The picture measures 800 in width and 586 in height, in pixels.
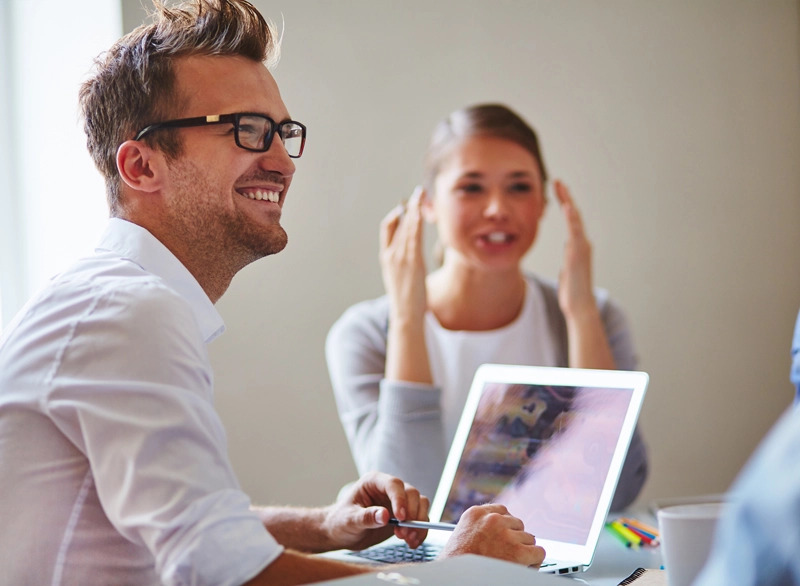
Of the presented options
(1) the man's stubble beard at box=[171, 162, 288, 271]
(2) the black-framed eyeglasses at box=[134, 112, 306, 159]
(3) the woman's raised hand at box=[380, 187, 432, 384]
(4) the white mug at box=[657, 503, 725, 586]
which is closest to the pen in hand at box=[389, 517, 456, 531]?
(4) the white mug at box=[657, 503, 725, 586]

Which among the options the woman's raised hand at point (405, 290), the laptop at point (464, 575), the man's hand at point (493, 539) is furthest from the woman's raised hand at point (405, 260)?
the laptop at point (464, 575)

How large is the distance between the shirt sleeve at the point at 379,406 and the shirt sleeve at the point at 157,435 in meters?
1.11

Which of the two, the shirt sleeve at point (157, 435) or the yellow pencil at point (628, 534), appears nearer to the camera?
the shirt sleeve at point (157, 435)

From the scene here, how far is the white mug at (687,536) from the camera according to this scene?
802 millimetres

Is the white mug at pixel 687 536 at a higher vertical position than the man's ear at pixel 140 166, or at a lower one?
lower

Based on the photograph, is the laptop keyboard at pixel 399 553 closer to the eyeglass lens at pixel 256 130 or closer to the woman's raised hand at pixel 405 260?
the eyeglass lens at pixel 256 130

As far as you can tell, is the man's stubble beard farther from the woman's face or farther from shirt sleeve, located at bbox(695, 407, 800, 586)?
the woman's face

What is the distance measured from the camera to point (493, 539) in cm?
99

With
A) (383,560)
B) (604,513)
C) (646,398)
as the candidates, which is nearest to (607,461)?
(604,513)

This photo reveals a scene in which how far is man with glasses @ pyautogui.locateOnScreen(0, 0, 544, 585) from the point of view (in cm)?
79

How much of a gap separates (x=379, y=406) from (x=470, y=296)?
0.50 meters

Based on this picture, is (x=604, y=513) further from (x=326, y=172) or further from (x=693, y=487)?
(x=693, y=487)

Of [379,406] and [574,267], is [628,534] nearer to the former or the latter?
[379,406]

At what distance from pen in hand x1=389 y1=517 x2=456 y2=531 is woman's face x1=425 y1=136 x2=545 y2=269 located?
1358 mm
